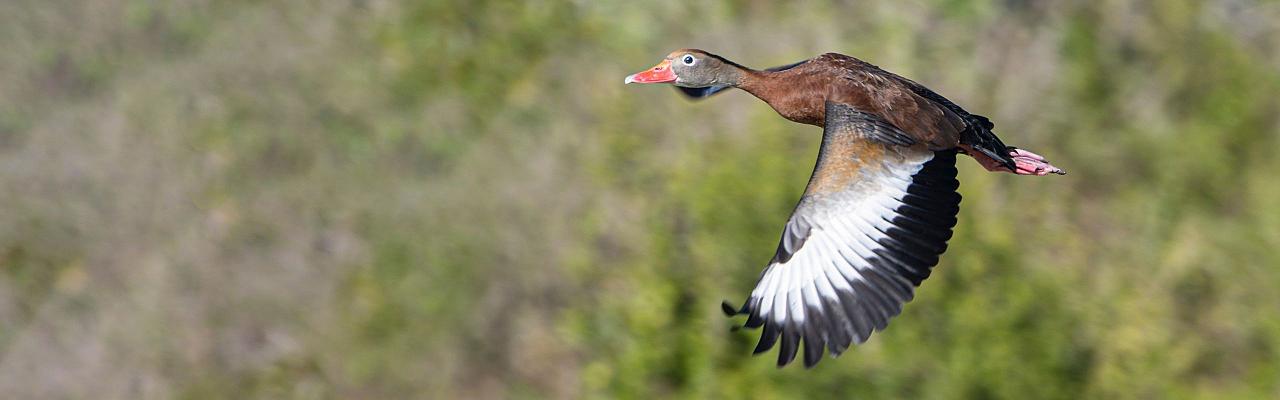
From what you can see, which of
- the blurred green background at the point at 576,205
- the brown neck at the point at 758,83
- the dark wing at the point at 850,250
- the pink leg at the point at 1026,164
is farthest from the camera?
the blurred green background at the point at 576,205

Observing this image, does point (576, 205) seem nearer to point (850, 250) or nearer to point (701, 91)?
point (701, 91)

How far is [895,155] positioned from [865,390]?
16.0 ft

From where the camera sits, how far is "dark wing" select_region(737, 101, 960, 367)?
8234 millimetres

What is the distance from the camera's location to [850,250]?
8.35 metres

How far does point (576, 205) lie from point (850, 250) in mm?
5847

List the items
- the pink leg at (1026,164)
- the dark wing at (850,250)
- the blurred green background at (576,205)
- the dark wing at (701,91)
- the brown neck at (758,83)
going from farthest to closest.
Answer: the blurred green background at (576,205) → the dark wing at (701,91) → the pink leg at (1026,164) → the brown neck at (758,83) → the dark wing at (850,250)

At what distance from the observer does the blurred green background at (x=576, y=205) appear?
13.3 metres

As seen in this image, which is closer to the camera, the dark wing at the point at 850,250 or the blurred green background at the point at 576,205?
the dark wing at the point at 850,250

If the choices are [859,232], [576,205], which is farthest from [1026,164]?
[576,205]

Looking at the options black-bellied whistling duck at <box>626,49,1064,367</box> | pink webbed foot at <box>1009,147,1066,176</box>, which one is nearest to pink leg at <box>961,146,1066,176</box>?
pink webbed foot at <box>1009,147,1066,176</box>

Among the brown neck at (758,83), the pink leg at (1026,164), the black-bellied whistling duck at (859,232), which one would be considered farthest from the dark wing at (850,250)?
the pink leg at (1026,164)

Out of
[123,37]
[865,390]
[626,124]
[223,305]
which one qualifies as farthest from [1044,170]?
[123,37]

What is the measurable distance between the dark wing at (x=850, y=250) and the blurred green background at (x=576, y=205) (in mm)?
4614

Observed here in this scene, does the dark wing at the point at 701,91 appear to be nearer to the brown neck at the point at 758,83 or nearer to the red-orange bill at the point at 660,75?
the red-orange bill at the point at 660,75
